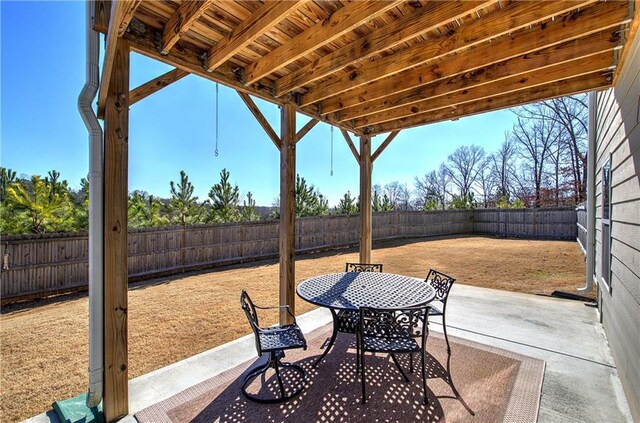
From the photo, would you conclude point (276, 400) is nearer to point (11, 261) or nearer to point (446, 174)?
point (11, 261)

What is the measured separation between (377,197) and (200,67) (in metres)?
11.7

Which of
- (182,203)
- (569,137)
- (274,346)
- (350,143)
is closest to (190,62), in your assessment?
(274,346)

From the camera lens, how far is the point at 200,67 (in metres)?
2.36

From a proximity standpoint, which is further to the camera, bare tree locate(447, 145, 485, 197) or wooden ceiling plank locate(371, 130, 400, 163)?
bare tree locate(447, 145, 485, 197)

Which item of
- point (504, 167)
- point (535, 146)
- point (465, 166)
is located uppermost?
point (535, 146)

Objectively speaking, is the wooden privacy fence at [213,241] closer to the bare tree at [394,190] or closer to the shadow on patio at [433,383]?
the shadow on patio at [433,383]

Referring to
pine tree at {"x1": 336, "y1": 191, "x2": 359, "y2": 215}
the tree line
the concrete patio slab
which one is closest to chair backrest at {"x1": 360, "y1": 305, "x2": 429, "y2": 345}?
the concrete patio slab

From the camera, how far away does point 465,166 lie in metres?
22.9

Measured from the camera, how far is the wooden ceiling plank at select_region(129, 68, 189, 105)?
202cm

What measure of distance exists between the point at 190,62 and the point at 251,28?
27.7 inches

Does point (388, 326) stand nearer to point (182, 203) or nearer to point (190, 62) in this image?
point (190, 62)

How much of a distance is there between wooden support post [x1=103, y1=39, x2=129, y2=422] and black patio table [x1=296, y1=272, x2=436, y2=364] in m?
1.28

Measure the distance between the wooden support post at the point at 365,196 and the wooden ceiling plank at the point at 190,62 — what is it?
1770 millimetres

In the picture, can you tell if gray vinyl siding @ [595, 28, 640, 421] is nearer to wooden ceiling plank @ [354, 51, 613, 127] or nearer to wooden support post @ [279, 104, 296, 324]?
wooden ceiling plank @ [354, 51, 613, 127]
